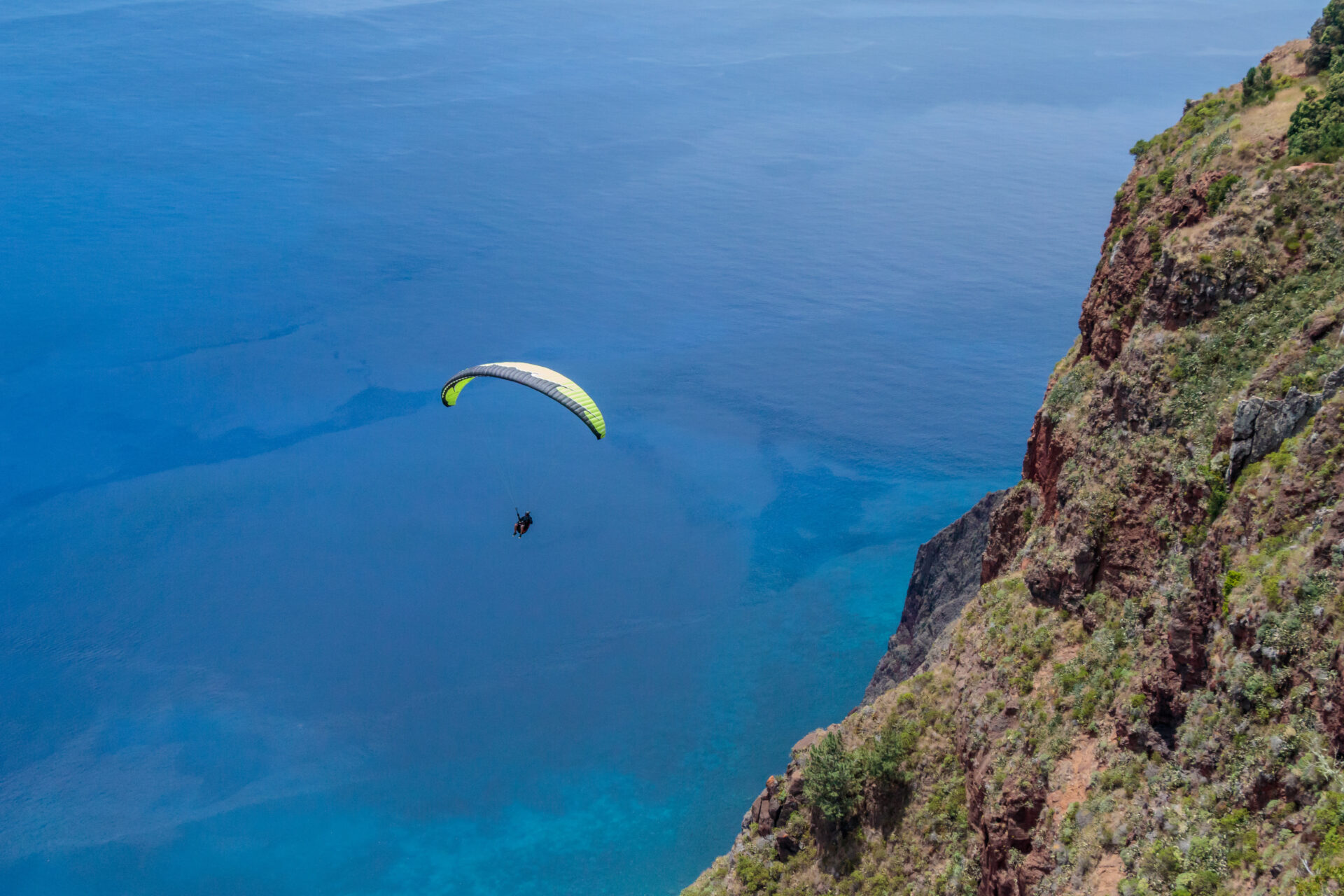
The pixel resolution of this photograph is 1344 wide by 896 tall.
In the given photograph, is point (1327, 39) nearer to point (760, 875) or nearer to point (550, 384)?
point (550, 384)

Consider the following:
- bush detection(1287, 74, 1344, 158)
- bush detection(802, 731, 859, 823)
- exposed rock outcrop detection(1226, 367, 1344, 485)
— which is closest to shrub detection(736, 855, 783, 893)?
bush detection(802, 731, 859, 823)

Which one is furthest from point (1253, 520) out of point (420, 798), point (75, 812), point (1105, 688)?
point (75, 812)

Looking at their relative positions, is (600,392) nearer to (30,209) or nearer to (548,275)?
(548,275)

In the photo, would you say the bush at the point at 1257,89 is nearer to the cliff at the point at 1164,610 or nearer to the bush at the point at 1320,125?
the cliff at the point at 1164,610

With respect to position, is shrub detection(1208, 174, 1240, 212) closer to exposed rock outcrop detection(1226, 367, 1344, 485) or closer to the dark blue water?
exposed rock outcrop detection(1226, 367, 1344, 485)

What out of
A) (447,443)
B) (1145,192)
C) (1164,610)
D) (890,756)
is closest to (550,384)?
(890,756)

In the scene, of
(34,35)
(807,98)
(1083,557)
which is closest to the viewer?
(1083,557)

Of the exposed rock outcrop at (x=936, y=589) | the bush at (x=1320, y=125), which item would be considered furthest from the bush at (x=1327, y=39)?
the exposed rock outcrop at (x=936, y=589)
